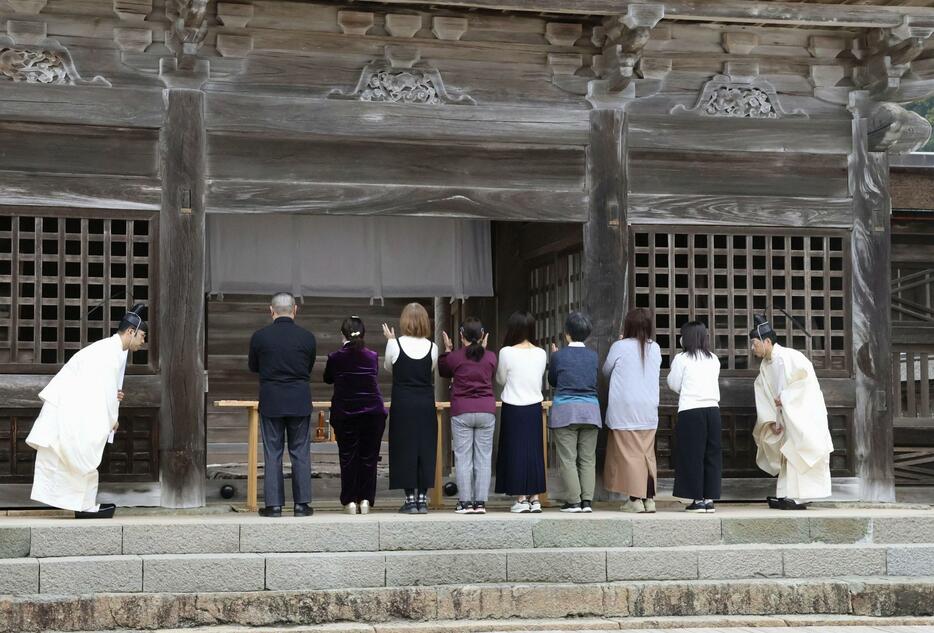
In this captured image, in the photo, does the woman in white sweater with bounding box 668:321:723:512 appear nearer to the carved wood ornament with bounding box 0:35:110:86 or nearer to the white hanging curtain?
the white hanging curtain

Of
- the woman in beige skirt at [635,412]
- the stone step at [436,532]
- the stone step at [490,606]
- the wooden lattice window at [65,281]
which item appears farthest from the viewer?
the woman in beige skirt at [635,412]

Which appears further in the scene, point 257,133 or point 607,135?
point 607,135

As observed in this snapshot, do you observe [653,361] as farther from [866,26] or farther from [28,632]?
[28,632]

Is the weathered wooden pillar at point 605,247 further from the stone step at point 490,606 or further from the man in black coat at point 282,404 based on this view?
the stone step at point 490,606

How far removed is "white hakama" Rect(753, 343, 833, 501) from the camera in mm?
10266

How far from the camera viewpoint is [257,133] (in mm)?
10062

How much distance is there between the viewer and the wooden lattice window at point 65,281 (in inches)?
382

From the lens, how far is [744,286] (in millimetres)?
11125

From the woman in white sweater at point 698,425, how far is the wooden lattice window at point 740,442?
0.60 metres

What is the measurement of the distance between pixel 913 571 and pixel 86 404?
601 centimetres

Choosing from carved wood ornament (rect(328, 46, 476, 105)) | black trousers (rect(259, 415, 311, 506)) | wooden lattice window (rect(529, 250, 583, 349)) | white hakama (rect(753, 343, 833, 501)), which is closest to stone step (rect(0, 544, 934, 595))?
black trousers (rect(259, 415, 311, 506))

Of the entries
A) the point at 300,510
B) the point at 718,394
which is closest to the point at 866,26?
the point at 718,394

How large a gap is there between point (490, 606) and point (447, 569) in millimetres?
397

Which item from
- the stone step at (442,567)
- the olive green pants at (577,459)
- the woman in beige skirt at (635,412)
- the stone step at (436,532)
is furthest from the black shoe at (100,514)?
the woman in beige skirt at (635,412)
